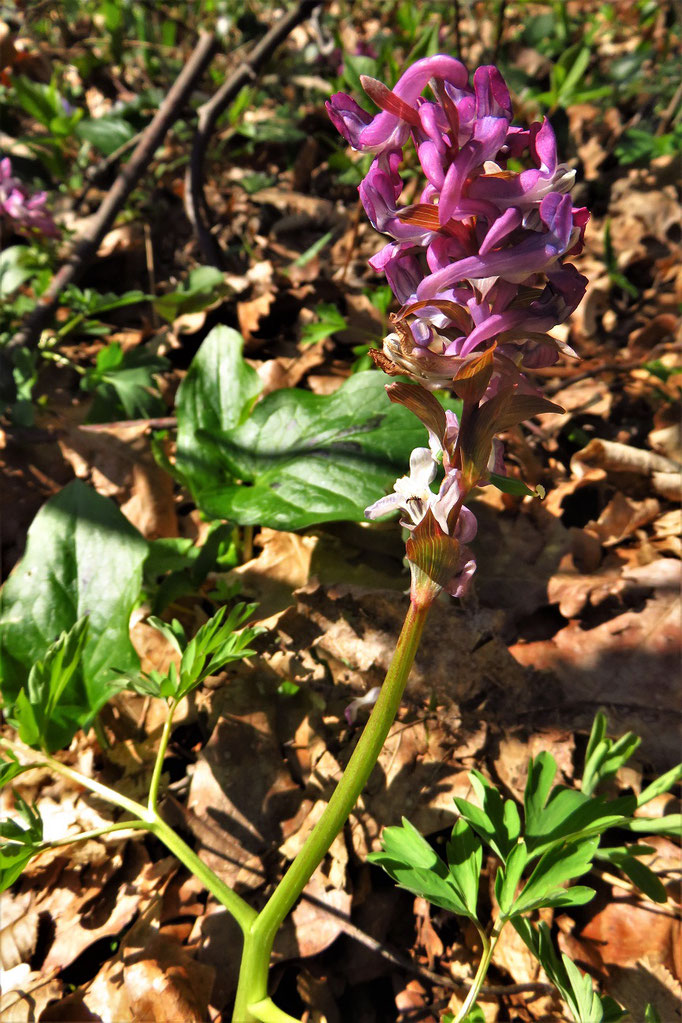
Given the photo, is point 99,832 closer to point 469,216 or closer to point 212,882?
point 212,882

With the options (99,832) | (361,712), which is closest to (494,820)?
(361,712)

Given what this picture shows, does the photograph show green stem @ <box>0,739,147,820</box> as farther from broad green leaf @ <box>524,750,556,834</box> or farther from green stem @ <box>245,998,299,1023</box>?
broad green leaf @ <box>524,750,556,834</box>

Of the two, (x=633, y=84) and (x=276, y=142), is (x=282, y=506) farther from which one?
(x=633, y=84)

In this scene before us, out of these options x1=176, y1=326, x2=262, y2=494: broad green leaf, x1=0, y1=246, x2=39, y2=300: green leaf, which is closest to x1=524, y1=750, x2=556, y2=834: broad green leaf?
x1=176, y1=326, x2=262, y2=494: broad green leaf

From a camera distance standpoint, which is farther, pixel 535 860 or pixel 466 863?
pixel 535 860

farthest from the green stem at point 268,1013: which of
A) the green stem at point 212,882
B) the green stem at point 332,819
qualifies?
the green stem at point 212,882

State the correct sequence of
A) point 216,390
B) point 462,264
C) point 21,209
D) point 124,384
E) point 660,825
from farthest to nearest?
point 21,209
point 124,384
point 216,390
point 660,825
point 462,264
